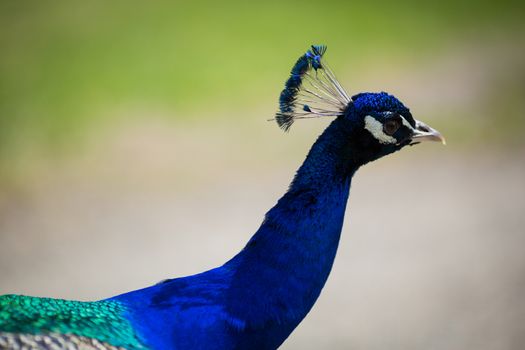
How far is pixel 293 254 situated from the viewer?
178 centimetres

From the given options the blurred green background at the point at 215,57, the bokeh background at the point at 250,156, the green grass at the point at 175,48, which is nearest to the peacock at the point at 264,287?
the bokeh background at the point at 250,156

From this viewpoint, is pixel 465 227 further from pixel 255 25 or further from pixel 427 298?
pixel 255 25

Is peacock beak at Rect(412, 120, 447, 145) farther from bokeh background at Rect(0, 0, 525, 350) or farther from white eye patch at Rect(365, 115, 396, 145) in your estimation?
bokeh background at Rect(0, 0, 525, 350)

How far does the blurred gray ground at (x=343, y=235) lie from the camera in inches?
124

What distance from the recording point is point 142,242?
383cm

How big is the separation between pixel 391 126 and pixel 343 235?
79.5 inches

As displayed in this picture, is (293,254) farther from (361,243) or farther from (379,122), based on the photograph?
(361,243)

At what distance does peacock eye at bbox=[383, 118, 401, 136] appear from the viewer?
6.12ft

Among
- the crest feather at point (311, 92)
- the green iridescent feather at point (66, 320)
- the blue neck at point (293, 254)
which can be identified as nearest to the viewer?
the green iridescent feather at point (66, 320)

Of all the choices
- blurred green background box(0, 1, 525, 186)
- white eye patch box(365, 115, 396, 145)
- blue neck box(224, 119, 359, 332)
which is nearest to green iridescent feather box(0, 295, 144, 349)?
blue neck box(224, 119, 359, 332)

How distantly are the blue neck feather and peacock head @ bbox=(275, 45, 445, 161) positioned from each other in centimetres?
13

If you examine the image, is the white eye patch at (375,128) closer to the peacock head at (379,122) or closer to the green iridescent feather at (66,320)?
the peacock head at (379,122)

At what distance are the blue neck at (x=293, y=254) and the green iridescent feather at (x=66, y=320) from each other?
26cm

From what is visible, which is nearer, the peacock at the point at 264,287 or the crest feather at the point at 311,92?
the peacock at the point at 264,287
